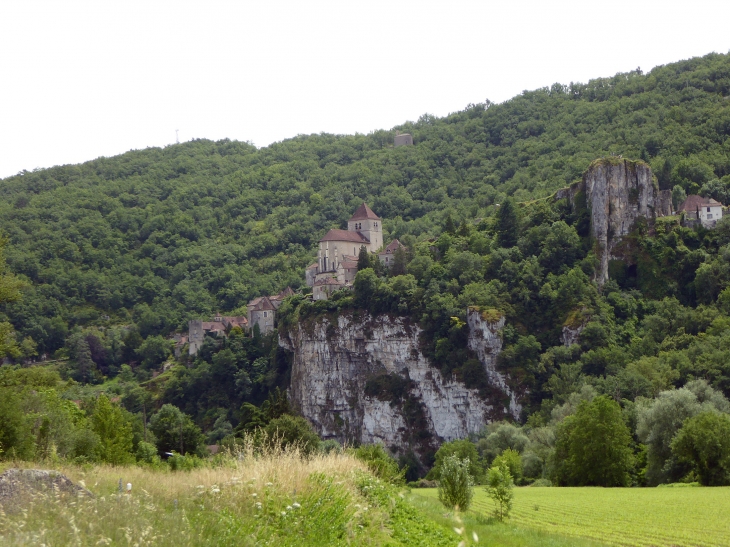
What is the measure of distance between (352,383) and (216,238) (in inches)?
2606

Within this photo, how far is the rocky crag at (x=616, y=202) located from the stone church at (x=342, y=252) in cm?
2435

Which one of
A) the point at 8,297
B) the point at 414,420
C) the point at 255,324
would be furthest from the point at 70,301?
the point at 8,297

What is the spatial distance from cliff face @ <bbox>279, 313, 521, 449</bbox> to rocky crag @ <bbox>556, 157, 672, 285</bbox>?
42.4 feet

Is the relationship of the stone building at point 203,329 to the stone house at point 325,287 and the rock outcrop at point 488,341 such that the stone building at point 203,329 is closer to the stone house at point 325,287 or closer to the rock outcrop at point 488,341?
the stone house at point 325,287

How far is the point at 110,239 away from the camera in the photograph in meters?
150

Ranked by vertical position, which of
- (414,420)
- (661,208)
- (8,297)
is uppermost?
(661,208)

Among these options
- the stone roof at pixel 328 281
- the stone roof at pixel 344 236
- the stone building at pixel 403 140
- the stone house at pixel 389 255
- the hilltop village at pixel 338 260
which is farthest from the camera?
the stone building at pixel 403 140

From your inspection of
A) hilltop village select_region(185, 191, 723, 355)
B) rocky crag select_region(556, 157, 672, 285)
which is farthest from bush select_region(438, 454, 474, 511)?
hilltop village select_region(185, 191, 723, 355)

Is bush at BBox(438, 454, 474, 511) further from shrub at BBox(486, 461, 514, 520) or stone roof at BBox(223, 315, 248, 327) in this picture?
stone roof at BBox(223, 315, 248, 327)

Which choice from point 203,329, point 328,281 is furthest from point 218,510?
point 203,329

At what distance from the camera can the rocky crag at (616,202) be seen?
8906 centimetres

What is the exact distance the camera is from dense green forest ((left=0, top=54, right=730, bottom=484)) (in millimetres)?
72188

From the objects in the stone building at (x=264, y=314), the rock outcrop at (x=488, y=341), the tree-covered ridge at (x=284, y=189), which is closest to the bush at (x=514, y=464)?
the rock outcrop at (x=488, y=341)

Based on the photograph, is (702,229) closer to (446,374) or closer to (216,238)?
(446,374)
